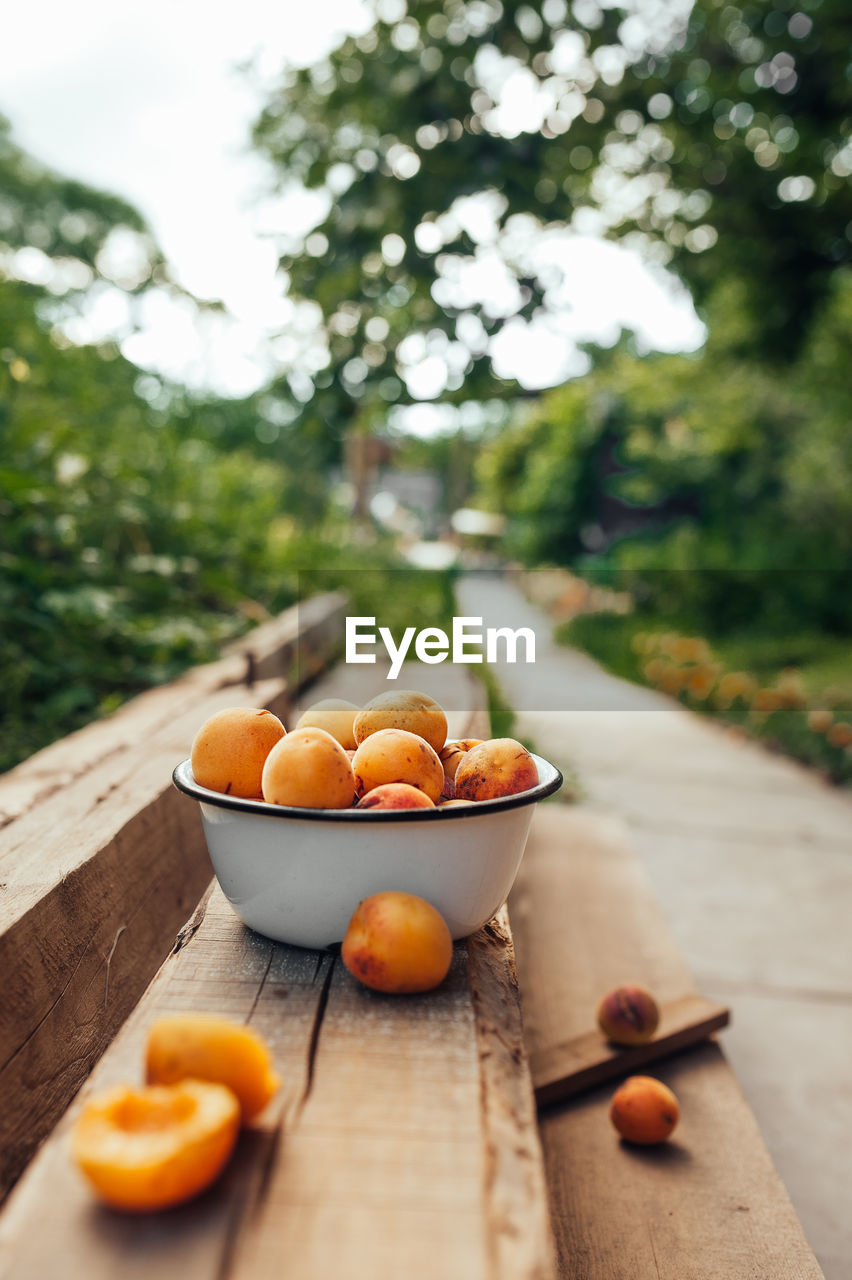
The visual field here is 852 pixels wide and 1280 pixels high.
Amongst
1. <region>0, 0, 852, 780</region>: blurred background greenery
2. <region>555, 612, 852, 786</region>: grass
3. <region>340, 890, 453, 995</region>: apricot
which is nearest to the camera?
<region>340, 890, 453, 995</region>: apricot

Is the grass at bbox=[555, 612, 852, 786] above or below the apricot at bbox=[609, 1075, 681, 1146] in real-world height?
below

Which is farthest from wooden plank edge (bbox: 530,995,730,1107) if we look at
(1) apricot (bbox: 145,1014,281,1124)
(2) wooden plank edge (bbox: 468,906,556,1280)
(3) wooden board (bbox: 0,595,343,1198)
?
(1) apricot (bbox: 145,1014,281,1124)

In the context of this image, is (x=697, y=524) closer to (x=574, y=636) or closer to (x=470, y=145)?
(x=574, y=636)

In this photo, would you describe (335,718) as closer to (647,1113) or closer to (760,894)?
(647,1113)

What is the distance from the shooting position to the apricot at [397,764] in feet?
3.10

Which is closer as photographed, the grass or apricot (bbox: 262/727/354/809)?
apricot (bbox: 262/727/354/809)

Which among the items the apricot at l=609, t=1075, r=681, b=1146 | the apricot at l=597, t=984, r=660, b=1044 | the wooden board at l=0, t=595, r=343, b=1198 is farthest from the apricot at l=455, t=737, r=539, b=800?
the apricot at l=597, t=984, r=660, b=1044

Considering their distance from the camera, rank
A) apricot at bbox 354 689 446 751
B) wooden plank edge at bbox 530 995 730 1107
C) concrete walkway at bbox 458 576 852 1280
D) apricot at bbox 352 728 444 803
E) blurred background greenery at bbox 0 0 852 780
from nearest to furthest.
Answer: apricot at bbox 352 728 444 803, apricot at bbox 354 689 446 751, wooden plank edge at bbox 530 995 730 1107, concrete walkway at bbox 458 576 852 1280, blurred background greenery at bbox 0 0 852 780

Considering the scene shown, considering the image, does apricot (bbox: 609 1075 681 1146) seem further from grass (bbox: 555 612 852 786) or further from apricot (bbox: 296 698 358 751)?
grass (bbox: 555 612 852 786)

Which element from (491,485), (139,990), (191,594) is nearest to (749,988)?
(139,990)

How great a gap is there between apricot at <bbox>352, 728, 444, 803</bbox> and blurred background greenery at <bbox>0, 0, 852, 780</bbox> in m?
1.56

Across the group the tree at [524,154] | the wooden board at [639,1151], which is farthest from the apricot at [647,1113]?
the tree at [524,154]

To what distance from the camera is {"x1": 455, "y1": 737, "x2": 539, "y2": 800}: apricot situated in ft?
3.11

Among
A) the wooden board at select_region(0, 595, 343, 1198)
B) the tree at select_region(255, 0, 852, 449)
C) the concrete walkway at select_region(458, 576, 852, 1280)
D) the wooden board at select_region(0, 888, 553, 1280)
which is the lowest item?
the concrete walkway at select_region(458, 576, 852, 1280)
